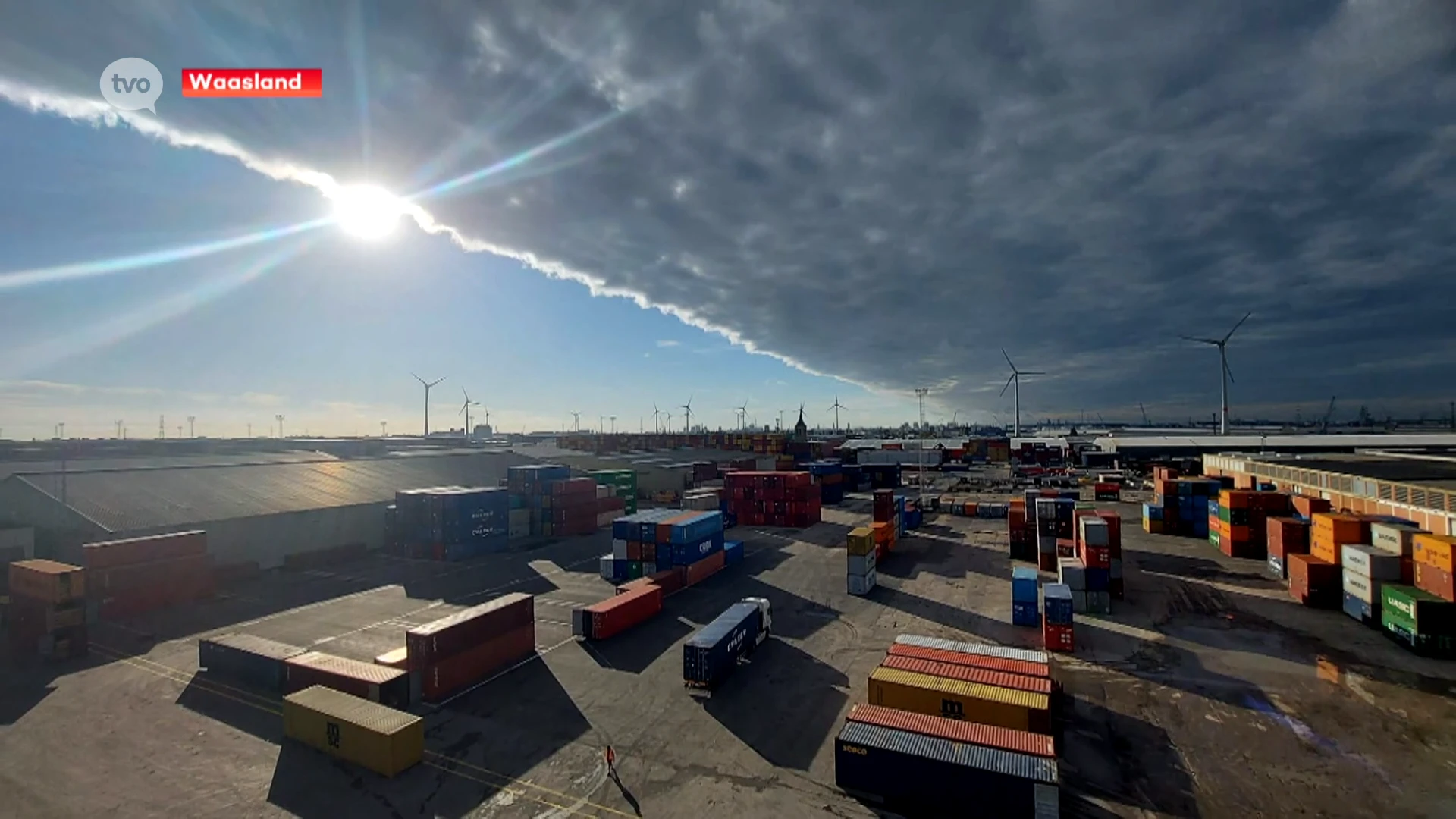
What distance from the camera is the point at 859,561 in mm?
41875

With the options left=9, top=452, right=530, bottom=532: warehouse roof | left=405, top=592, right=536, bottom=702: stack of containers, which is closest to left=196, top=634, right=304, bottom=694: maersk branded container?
left=405, top=592, right=536, bottom=702: stack of containers

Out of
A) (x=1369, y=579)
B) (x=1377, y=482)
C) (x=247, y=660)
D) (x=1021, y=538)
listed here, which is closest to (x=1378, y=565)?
(x=1369, y=579)

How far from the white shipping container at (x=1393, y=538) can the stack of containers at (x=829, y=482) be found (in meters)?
60.6

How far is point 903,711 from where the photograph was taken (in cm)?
2159

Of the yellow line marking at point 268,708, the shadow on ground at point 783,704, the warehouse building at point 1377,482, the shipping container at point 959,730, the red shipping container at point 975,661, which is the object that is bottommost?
the yellow line marking at point 268,708

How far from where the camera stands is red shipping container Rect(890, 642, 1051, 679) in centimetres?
2423

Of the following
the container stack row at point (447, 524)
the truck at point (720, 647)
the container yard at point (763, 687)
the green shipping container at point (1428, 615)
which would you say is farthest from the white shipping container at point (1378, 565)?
the container stack row at point (447, 524)

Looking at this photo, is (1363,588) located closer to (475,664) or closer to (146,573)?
(475,664)

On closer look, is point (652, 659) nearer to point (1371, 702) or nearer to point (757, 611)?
point (757, 611)

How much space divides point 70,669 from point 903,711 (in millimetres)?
41587

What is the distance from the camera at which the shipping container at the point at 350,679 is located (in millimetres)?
25219

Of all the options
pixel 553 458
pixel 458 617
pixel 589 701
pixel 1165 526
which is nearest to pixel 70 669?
pixel 458 617

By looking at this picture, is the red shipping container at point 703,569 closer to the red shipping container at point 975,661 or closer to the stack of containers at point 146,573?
the red shipping container at point 975,661

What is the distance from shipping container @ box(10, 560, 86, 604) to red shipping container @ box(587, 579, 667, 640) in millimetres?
27881
